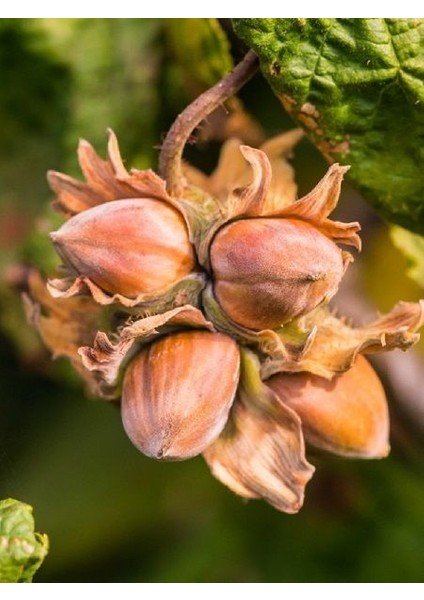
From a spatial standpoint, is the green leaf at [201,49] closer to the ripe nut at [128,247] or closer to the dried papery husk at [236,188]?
the dried papery husk at [236,188]

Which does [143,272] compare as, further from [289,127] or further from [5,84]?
[5,84]

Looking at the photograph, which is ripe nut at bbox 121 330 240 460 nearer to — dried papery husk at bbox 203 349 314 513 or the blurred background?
dried papery husk at bbox 203 349 314 513

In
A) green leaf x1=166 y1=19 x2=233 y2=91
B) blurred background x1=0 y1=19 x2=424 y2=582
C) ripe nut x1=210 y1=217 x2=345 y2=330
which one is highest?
green leaf x1=166 y1=19 x2=233 y2=91

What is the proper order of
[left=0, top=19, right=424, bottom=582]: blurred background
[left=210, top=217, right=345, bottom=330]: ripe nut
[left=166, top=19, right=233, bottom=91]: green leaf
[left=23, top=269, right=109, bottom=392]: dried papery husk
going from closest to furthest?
1. [left=210, top=217, right=345, bottom=330]: ripe nut
2. [left=23, top=269, right=109, bottom=392]: dried papery husk
3. [left=166, top=19, right=233, bottom=91]: green leaf
4. [left=0, top=19, right=424, bottom=582]: blurred background

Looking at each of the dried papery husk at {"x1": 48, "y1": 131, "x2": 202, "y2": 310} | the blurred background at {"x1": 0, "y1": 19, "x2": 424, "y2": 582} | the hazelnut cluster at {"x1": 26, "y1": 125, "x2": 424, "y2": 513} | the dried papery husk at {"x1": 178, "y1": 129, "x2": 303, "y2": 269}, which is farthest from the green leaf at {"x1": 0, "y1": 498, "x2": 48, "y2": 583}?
the blurred background at {"x1": 0, "y1": 19, "x2": 424, "y2": 582}

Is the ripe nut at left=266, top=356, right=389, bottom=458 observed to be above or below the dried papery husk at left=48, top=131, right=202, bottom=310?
below

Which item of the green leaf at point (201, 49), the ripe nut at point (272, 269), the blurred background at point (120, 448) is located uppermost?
the green leaf at point (201, 49)

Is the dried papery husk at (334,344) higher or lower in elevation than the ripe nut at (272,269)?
lower

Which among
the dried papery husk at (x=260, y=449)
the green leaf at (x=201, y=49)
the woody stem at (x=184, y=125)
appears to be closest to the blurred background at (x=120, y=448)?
the green leaf at (x=201, y=49)
